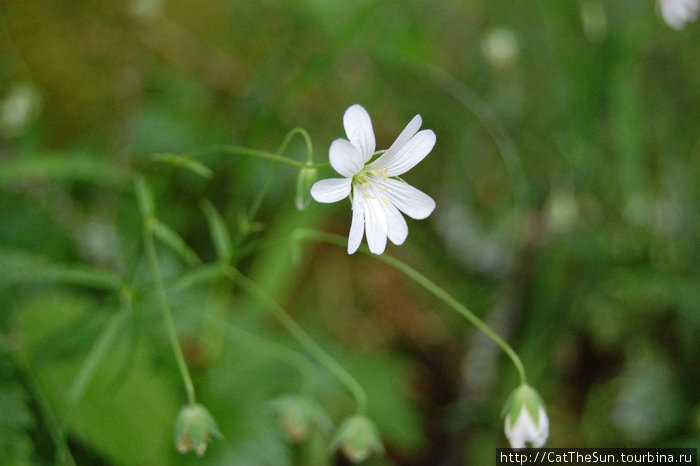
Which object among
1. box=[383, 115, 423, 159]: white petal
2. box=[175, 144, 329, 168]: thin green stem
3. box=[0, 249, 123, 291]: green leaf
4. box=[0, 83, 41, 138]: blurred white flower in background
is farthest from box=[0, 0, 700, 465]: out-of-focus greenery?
box=[383, 115, 423, 159]: white petal

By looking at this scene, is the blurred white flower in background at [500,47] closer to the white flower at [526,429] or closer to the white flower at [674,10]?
the white flower at [674,10]

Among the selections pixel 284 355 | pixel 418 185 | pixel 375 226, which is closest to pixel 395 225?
pixel 375 226

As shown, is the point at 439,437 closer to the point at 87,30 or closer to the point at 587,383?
the point at 587,383

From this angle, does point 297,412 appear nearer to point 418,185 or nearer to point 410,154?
point 410,154

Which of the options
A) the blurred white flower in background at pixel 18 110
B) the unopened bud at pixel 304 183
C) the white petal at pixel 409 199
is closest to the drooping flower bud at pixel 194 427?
the unopened bud at pixel 304 183

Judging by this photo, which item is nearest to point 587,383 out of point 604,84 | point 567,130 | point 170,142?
point 567,130

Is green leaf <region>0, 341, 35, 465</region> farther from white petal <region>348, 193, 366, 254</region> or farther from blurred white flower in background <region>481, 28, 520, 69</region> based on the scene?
blurred white flower in background <region>481, 28, 520, 69</region>
